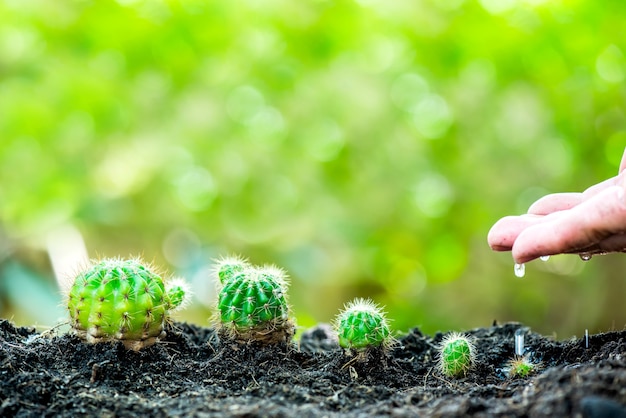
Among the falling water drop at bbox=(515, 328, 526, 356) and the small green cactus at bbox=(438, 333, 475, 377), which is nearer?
the small green cactus at bbox=(438, 333, 475, 377)

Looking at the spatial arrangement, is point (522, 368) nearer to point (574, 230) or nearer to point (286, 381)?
point (574, 230)

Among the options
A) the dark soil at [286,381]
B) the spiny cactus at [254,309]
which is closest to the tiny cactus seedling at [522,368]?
the dark soil at [286,381]

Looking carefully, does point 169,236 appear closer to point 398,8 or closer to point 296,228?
point 296,228

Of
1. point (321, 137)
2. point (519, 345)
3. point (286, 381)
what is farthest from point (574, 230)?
point (321, 137)

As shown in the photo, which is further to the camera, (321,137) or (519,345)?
(321,137)

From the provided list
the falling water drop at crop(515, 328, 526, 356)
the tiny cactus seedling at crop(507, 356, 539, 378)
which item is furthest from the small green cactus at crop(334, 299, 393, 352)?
the falling water drop at crop(515, 328, 526, 356)

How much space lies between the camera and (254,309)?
2273 millimetres

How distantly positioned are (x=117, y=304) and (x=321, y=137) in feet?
10.9

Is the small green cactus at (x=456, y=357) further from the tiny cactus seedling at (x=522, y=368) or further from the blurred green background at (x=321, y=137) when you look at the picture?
the blurred green background at (x=321, y=137)

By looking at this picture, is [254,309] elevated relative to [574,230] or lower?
elevated

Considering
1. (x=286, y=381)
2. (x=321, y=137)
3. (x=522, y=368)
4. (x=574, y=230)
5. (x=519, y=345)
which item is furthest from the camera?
(x=321, y=137)

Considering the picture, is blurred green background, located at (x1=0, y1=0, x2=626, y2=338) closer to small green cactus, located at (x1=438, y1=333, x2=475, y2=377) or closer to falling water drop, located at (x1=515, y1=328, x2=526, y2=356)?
falling water drop, located at (x1=515, y1=328, x2=526, y2=356)

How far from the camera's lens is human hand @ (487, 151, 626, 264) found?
1.84 metres

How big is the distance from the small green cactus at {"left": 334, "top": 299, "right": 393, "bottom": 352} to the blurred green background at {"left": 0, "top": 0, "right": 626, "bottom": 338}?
Result: 2.70m
